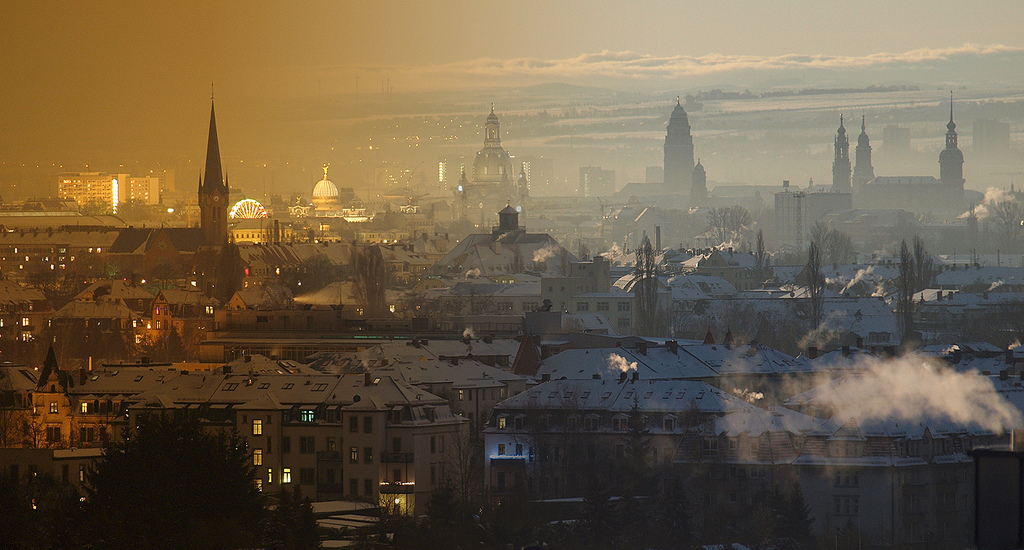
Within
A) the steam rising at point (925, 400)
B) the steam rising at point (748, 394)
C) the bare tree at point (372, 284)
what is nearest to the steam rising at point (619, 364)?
the steam rising at point (748, 394)

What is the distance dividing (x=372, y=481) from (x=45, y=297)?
61.5 metres

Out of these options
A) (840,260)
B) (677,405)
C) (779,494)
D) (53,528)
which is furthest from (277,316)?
(840,260)

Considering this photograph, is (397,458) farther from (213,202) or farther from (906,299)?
(213,202)


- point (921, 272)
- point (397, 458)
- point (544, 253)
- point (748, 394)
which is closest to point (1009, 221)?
point (544, 253)

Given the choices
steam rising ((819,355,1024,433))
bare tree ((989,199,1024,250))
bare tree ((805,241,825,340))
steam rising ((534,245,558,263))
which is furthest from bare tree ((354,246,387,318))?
bare tree ((989,199,1024,250))

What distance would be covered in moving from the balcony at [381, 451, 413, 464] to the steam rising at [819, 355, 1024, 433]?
40.6 ft

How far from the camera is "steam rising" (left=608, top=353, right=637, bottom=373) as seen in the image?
61000mm

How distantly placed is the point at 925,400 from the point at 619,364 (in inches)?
464

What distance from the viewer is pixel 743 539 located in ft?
149

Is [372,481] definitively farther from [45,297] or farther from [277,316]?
[45,297]

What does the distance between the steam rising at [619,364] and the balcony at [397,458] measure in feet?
36.3

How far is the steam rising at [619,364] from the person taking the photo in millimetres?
61000

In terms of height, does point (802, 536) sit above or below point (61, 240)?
below

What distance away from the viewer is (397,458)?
2019 inches
